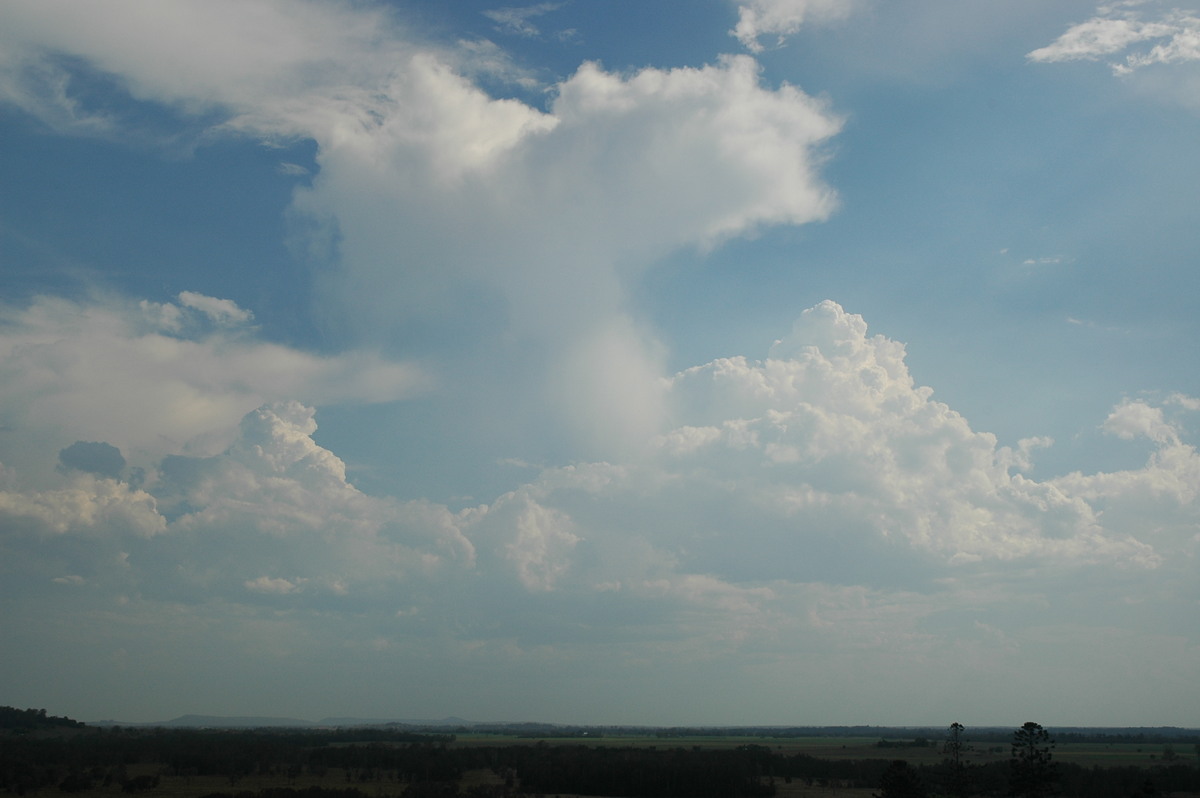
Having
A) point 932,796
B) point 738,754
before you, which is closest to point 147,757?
point 738,754

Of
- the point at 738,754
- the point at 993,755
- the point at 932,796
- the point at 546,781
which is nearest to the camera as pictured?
the point at 932,796

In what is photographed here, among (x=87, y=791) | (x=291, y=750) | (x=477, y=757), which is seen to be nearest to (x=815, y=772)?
(x=477, y=757)

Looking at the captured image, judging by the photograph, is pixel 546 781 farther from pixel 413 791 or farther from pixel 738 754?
pixel 738 754

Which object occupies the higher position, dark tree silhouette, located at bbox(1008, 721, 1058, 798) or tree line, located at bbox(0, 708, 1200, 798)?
dark tree silhouette, located at bbox(1008, 721, 1058, 798)

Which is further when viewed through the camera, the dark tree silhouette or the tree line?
the tree line

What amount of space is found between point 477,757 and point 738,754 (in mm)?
51665

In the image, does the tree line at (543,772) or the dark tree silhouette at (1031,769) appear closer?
the dark tree silhouette at (1031,769)

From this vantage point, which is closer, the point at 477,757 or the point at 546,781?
the point at 546,781

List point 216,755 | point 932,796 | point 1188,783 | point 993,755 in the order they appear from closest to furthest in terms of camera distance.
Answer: point 932,796, point 1188,783, point 216,755, point 993,755

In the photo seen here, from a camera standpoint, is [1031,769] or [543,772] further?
[543,772]

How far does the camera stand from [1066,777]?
4961 inches

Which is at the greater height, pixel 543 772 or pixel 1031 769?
pixel 1031 769

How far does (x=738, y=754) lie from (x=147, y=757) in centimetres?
11021

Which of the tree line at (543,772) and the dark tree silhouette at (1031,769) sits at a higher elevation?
the dark tree silhouette at (1031,769)
